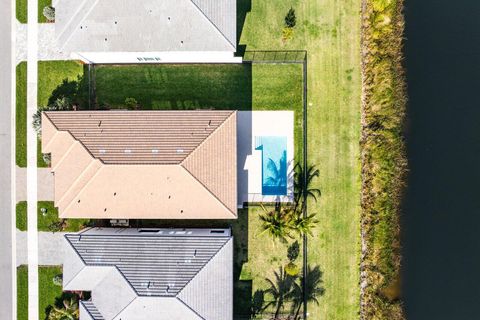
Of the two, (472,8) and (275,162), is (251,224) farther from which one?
(472,8)

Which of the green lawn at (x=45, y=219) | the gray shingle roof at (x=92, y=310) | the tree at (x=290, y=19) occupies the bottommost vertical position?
the gray shingle roof at (x=92, y=310)

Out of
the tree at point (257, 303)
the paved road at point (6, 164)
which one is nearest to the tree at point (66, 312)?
the paved road at point (6, 164)

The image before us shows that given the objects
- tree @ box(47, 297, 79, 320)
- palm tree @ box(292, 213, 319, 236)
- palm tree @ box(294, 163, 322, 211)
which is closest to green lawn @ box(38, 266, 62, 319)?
tree @ box(47, 297, 79, 320)

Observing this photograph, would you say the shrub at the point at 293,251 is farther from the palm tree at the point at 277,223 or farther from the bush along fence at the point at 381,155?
the bush along fence at the point at 381,155

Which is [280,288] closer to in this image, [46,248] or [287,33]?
[46,248]

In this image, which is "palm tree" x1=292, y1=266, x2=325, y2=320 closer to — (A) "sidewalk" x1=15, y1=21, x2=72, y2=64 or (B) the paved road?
(B) the paved road

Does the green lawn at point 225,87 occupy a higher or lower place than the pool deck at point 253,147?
higher

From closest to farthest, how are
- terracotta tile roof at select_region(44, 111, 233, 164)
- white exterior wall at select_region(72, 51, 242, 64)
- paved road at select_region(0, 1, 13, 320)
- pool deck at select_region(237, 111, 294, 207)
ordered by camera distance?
1. terracotta tile roof at select_region(44, 111, 233, 164)
2. white exterior wall at select_region(72, 51, 242, 64)
3. pool deck at select_region(237, 111, 294, 207)
4. paved road at select_region(0, 1, 13, 320)

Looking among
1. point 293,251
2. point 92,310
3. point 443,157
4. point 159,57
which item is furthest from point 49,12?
point 443,157
